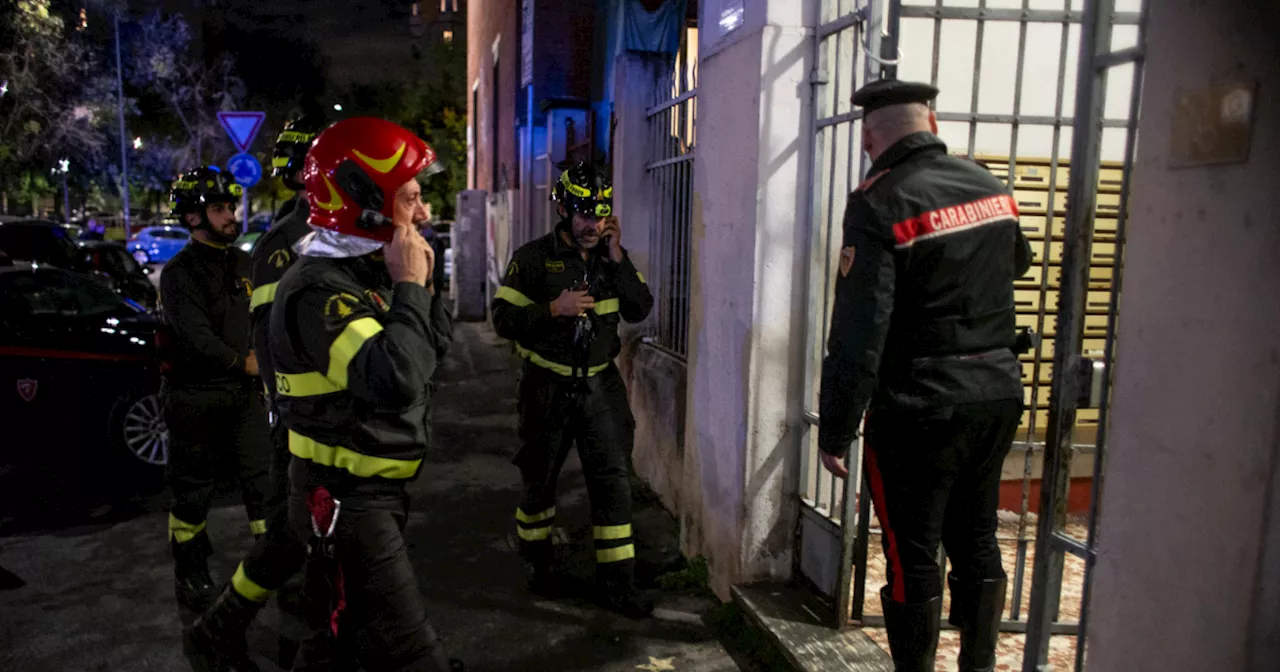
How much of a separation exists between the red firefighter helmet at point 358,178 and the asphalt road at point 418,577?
215cm

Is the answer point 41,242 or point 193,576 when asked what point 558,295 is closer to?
point 193,576

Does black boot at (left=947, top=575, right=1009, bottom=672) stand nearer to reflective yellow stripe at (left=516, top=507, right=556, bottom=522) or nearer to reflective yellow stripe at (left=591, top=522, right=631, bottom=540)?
reflective yellow stripe at (left=591, top=522, right=631, bottom=540)

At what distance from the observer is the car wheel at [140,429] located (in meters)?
6.55

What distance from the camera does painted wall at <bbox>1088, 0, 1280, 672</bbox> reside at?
1.96 metres

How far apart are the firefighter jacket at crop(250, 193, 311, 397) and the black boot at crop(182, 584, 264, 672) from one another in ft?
2.69

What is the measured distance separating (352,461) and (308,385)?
29 cm

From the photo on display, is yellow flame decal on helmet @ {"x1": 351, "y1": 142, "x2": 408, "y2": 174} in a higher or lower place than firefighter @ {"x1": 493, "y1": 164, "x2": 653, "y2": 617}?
higher

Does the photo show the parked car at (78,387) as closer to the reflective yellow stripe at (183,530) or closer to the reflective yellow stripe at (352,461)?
the reflective yellow stripe at (183,530)

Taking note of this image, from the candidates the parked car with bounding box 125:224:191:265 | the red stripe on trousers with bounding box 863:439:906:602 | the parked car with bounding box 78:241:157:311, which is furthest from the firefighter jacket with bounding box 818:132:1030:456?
the parked car with bounding box 125:224:191:265

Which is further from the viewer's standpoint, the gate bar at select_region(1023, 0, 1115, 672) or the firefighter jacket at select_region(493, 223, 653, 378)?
the firefighter jacket at select_region(493, 223, 653, 378)

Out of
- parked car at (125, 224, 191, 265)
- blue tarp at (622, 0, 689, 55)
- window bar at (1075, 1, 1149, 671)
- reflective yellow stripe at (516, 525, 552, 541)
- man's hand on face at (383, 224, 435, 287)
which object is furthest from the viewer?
parked car at (125, 224, 191, 265)

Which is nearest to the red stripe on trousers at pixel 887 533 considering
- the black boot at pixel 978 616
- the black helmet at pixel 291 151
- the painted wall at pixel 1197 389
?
the black boot at pixel 978 616

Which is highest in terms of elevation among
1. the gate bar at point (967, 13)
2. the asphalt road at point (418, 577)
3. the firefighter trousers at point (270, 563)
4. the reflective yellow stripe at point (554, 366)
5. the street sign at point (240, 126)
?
the street sign at point (240, 126)

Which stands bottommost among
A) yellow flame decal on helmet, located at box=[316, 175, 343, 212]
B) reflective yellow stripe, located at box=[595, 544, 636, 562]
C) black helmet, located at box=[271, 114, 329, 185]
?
reflective yellow stripe, located at box=[595, 544, 636, 562]
